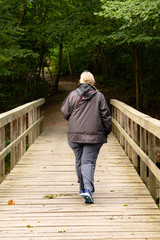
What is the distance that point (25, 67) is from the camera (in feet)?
58.6

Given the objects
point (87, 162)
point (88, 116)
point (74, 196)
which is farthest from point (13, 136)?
point (88, 116)

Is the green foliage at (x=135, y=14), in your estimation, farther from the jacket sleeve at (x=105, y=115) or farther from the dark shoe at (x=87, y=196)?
the dark shoe at (x=87, y=196)

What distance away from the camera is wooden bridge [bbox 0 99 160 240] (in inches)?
160

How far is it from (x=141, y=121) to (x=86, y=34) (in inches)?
367

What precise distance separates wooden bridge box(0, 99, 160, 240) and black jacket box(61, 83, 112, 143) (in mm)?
655

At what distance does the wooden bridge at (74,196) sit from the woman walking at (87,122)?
48 cm

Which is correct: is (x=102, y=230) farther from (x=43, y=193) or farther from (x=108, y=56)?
(x=108, y=56)

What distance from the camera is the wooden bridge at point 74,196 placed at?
4055mm

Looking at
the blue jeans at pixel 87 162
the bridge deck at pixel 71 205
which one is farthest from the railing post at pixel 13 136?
the blue jeans at pixel 87 162

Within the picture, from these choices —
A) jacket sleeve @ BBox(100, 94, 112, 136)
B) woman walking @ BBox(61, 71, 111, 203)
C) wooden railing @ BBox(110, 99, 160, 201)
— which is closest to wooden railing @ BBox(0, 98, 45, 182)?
woman walking @ BBox(61, 71, 111, 203)

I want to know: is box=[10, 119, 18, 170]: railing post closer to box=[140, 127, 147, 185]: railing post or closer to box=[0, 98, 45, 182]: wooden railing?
box=[0, 98, 45, 182]: wooden railing

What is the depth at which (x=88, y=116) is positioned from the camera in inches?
196

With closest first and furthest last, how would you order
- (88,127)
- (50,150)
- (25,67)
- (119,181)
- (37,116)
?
(88,127)
(119,181)
(50,150)
(37,116)
(25,67)

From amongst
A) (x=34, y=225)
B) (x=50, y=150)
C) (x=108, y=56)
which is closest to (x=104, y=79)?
(x=108, y=56)
